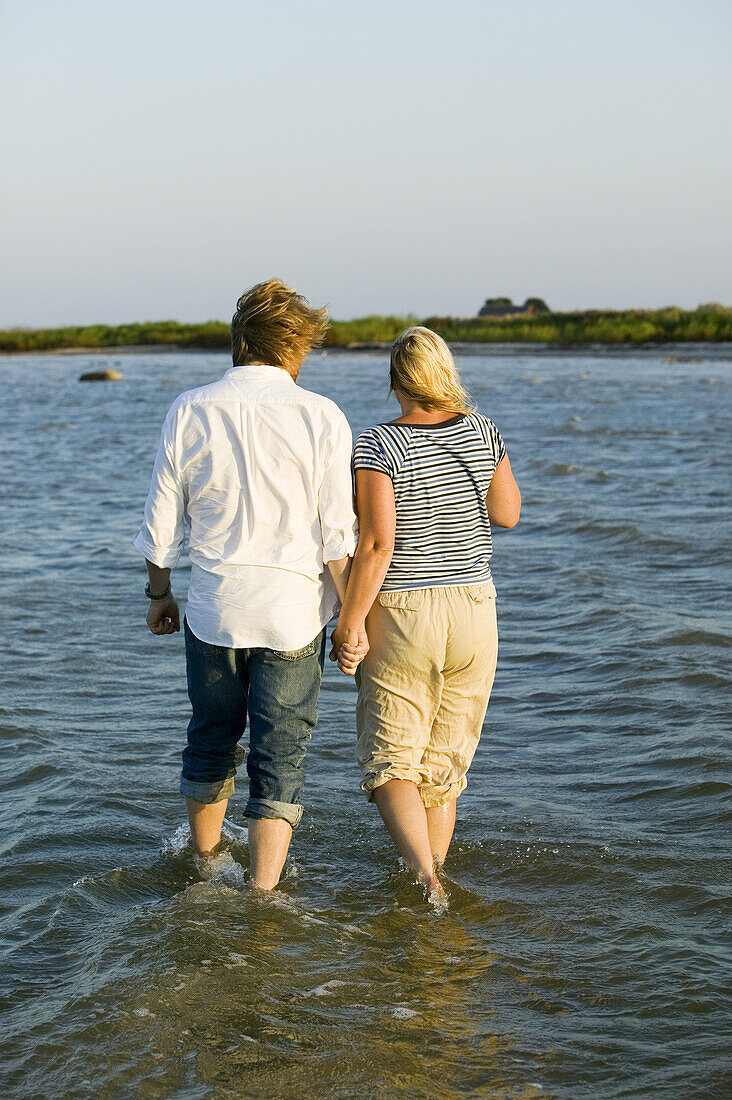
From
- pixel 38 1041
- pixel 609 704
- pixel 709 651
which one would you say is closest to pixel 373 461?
pixel 38 1041

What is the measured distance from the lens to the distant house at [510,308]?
79.2m

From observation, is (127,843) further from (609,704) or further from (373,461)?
(609,704)

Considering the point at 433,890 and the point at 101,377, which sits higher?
the point at 101,377

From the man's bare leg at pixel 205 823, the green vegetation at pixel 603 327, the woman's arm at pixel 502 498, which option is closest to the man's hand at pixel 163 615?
the man's bare leg at pixel 205 823

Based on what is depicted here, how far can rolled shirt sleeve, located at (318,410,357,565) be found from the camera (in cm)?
351

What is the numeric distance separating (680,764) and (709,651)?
1.89 m

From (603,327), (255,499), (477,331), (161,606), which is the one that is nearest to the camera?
(255,499)

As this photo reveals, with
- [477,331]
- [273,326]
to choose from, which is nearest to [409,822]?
[273,326]

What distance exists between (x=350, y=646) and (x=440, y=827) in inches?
35.5

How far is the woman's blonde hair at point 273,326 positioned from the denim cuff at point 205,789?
1469 millimetres

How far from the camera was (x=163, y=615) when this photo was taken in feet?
12.6

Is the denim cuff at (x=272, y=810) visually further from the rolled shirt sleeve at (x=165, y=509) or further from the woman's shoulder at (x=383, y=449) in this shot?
the woman's shoulder at (x=383, y=449)

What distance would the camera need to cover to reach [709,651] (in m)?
6.93

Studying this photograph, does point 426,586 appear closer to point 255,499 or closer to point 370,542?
point 370,542
